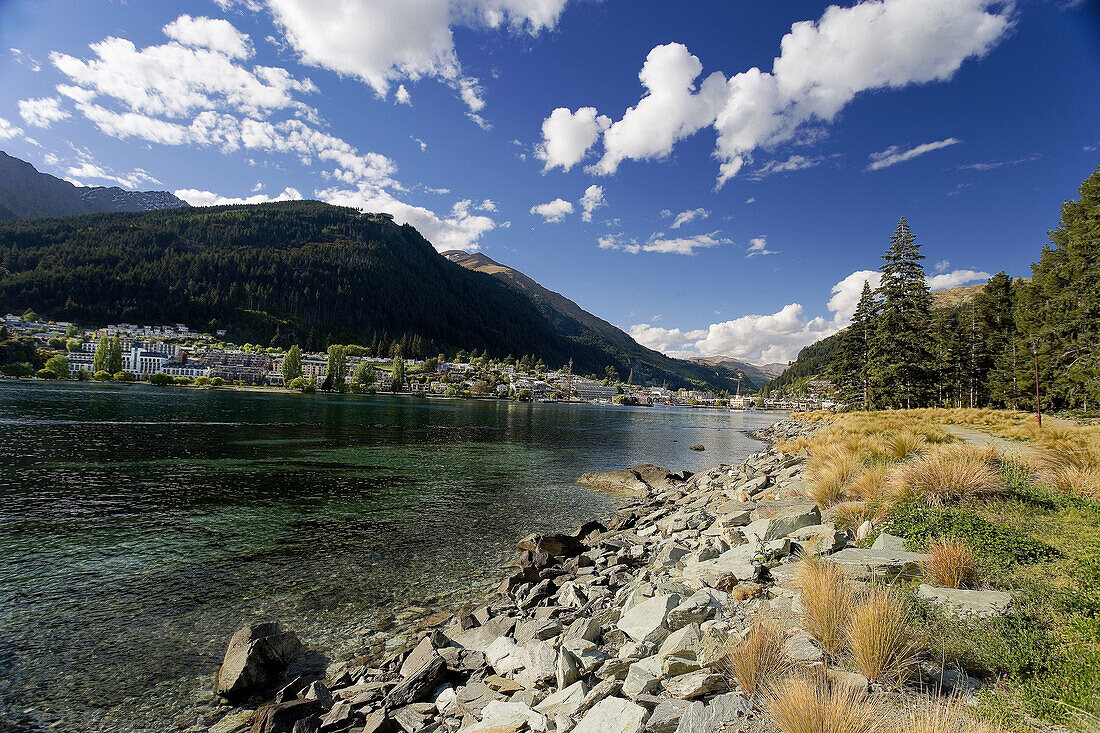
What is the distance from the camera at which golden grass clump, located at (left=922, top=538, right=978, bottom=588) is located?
5.46 meters

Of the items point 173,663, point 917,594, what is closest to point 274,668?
point 173,663

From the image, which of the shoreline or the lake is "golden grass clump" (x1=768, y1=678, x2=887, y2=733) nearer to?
the shoreline

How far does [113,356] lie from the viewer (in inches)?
4658

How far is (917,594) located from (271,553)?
13.7m

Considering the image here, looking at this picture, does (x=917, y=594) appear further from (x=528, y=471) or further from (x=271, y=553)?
(x=528, y=471)

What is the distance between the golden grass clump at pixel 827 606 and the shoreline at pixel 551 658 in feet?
3.15

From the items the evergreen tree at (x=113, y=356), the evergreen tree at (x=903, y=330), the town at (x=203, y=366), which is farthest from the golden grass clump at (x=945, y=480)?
the evergreen tree at (x=113, y=356)

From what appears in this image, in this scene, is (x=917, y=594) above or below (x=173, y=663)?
above

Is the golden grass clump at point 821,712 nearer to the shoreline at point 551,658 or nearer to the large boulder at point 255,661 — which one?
the shoreline at point 551,658

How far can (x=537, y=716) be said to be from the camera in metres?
4.72

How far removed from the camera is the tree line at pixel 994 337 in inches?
1148

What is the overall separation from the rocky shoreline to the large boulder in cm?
2

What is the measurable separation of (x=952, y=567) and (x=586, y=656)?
4.52 meters

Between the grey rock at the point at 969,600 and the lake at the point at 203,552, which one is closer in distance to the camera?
the grey rock at the point at 969,600
